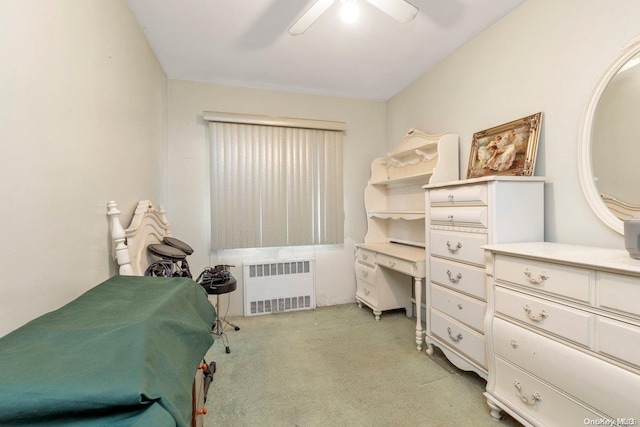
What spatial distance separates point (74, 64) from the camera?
1.19 metres

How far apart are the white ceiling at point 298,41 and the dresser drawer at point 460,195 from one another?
1.24 metres

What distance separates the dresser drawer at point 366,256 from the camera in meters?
3.01

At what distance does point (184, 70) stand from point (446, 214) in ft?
8.96

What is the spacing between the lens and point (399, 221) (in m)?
3.24

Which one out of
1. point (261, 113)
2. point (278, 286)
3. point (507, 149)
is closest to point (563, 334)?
point (507, 149)

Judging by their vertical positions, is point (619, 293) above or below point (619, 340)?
above

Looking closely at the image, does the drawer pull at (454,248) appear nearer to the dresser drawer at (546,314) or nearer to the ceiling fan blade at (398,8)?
the dresser drawer at (546,314)

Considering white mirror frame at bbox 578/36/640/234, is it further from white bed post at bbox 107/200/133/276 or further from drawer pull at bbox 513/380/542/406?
white bed post at bbox 107/200/133/276

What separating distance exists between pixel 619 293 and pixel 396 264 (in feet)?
5.33

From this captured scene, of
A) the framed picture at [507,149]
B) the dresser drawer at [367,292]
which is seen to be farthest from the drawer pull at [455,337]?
the framed picture at [507,149]

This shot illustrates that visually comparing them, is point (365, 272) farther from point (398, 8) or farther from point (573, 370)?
point (398, 8)

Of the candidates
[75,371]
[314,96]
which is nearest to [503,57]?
[314,96]

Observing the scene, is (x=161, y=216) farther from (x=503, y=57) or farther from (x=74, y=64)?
(x=503, y=57)

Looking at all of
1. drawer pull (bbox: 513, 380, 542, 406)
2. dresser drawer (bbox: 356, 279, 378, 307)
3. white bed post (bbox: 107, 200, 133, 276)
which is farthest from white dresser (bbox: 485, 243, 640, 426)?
white bed post (bbox: 107, 200, 133, 276)
